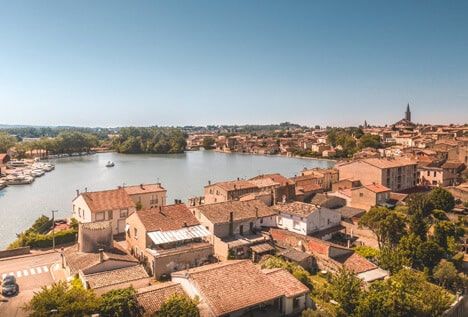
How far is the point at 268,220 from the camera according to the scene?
90.1 feet

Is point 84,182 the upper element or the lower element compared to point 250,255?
lower

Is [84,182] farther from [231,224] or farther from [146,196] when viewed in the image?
[231,224]

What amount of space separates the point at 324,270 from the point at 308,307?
5.11m

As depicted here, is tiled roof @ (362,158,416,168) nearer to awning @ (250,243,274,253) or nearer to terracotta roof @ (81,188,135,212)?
awning @ (250,243,274,253)

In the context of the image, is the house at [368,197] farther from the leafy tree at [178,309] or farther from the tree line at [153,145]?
the tree line at [153,145]

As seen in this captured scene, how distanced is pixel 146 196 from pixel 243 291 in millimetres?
20678

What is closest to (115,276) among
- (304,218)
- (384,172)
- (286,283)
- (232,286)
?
(232,286)

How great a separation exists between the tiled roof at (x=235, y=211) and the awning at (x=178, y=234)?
129cm

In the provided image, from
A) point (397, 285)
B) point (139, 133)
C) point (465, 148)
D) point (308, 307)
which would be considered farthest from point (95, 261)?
point (139, 133)

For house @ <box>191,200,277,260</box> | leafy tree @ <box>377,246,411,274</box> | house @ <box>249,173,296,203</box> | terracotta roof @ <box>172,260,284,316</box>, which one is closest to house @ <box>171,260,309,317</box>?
terracotta roof @ <box>172,260,284,316</box>

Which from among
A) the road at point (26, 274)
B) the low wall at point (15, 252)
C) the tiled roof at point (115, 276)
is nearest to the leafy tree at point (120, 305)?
the tiled roof at point (115, 276)

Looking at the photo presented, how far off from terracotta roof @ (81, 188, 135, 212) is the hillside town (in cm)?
7

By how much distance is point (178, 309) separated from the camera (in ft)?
44.0

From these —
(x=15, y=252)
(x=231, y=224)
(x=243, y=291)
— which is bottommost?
A: (x=15, y=252)
